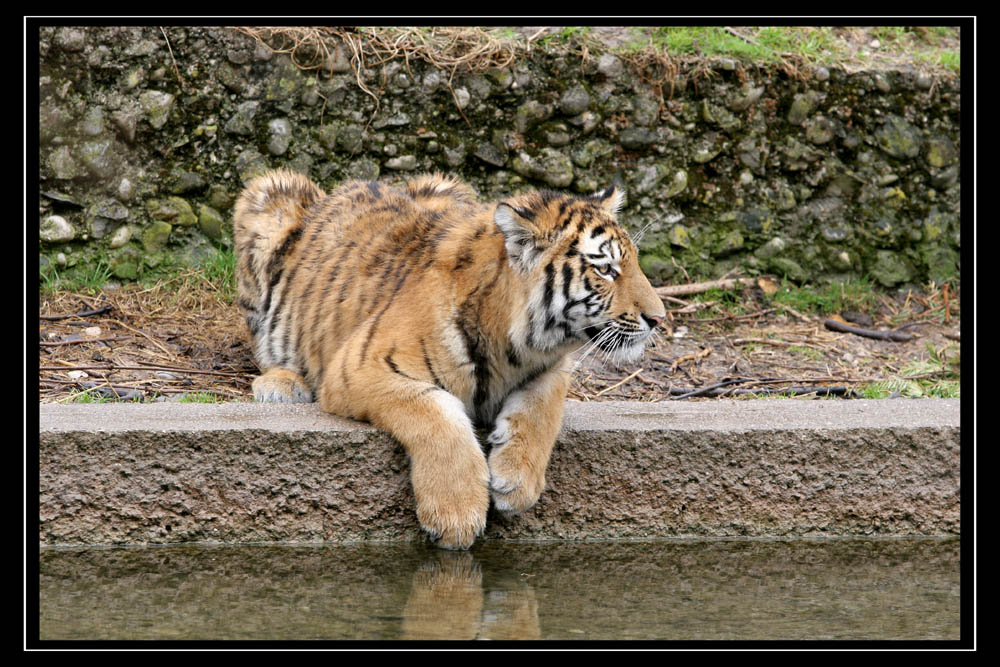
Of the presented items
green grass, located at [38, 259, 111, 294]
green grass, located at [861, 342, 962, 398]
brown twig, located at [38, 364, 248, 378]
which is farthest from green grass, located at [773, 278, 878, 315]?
green grass, located at [38, 259, 111, 294]

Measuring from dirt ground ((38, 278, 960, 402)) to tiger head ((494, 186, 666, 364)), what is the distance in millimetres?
1479

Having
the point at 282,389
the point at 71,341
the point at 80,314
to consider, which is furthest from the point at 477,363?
the point at 80,314

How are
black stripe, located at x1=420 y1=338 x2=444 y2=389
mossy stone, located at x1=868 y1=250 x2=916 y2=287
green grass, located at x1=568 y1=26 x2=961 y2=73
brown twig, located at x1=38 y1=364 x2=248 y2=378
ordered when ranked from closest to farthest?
black stripe, located at x1=420 y1=338 x2=444 y2=389 < brown twig, located at x1=38 y1=364 x2=248 y2=378 < green grass, located at x1=568 y1=26 x2=961 y2=73 < mossy stone, located at x1=868 y1=250 x2=916 y2=287

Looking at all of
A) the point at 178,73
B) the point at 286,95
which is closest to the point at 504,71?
the point at 286,95

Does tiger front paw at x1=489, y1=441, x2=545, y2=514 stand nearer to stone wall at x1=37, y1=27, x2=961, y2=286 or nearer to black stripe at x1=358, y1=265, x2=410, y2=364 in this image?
black stripe at x1=358, y1=265, x2=410, y2=364

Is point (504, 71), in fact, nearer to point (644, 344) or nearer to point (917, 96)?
point (917, 96)

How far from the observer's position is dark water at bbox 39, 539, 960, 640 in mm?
2576

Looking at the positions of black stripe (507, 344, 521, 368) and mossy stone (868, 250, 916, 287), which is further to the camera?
mossy stone (868, 250, 916, 287)

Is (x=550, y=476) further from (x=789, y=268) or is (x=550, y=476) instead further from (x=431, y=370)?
(x=789, y=268)

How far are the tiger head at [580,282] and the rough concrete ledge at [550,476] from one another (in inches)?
12.4

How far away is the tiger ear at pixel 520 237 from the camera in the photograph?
3342mm

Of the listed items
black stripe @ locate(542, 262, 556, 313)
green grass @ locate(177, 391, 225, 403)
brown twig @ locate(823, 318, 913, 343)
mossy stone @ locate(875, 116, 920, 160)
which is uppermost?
mossy stone @ locate(875, 116, 920, 160)

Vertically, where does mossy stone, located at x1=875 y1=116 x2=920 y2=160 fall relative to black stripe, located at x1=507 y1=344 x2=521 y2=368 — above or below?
above

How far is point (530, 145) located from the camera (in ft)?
19.6
